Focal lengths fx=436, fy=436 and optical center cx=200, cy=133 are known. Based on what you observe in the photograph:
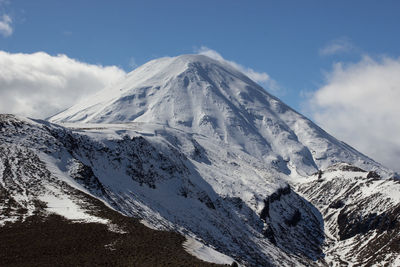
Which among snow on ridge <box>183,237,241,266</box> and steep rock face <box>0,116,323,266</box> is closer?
snow on ridge <box>183,237,241,266</box>

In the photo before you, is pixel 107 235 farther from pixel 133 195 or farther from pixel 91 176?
pixel 133 195

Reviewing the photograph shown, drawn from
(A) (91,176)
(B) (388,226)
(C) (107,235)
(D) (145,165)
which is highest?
(B) (388,226)

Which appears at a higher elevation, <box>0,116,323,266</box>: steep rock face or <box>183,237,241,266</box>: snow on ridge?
<box>0,116,323,266</box>: steep rock face

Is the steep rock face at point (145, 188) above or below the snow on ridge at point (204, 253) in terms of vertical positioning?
above

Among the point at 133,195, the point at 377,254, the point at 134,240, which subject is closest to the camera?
the point at 134,240

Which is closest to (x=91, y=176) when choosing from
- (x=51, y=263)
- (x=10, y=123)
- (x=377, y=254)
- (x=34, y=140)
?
(x=34, y=140)

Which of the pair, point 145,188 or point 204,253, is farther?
point 145,188

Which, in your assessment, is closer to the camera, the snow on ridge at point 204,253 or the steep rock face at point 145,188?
the snow on ridge at point 204,253

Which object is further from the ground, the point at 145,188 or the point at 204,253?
the point at 145,188

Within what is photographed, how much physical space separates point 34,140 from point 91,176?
1848cm

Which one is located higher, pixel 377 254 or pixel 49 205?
pixel 377 254

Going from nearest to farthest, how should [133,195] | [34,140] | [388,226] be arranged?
[34,140], [133,195], [388,226]

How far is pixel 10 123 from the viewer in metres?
107

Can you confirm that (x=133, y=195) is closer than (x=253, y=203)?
Yes
